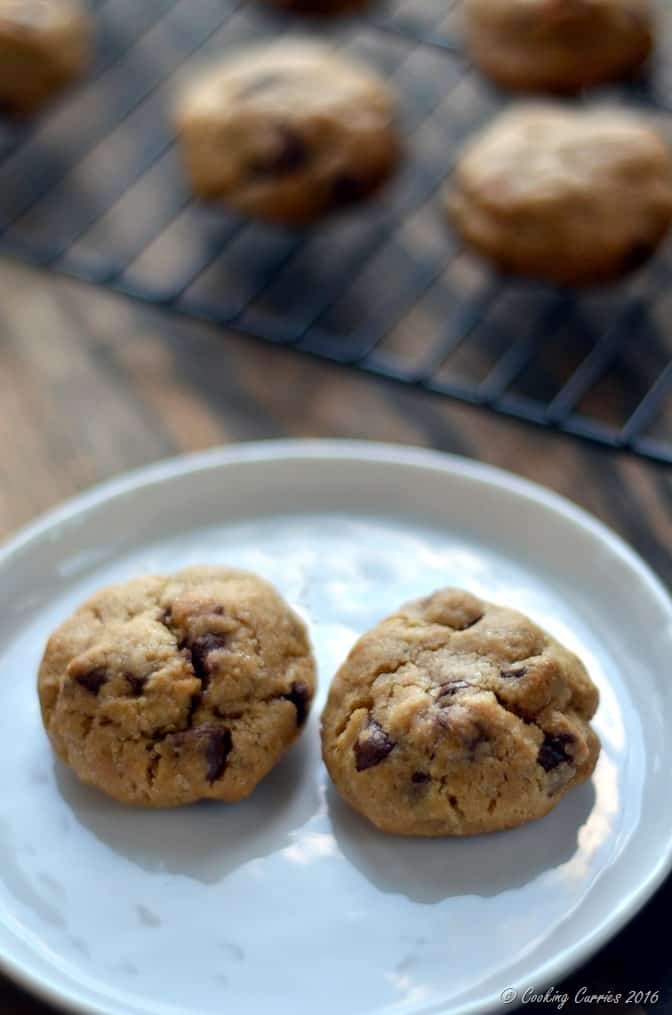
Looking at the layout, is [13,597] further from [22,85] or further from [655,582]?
[22,85]

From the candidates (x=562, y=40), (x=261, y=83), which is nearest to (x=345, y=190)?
(x=261, y=83)

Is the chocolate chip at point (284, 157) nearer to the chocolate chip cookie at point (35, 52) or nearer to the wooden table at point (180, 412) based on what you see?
the wooden table at point (180, 412)

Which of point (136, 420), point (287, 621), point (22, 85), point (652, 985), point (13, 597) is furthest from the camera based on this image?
point (22, 85)

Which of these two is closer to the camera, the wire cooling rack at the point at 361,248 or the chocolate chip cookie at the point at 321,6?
the wire cooling rack at the point at 361,248

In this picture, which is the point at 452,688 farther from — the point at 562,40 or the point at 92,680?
the point at 562,40

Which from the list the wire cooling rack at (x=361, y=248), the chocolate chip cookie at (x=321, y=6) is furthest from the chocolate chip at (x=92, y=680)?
the chocolate chip cookie at (x=321, y=6)

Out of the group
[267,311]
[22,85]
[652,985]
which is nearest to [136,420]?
[267,311]
